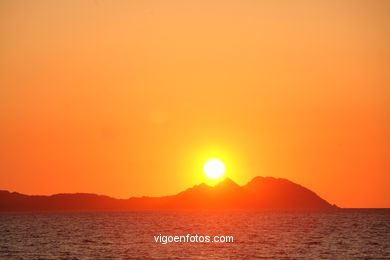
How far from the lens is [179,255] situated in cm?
8212

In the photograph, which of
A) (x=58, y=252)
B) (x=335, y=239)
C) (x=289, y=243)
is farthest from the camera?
(x=335, y=239)

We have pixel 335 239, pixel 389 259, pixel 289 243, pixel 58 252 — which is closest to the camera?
pixel 389 259

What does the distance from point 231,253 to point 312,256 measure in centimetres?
1111

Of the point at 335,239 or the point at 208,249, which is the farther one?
the point at 335,239

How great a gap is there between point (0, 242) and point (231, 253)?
45.9 meters

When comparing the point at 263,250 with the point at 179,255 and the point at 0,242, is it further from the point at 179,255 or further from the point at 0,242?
the point at 0,242

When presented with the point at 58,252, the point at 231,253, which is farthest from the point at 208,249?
Result: the point at 58,252

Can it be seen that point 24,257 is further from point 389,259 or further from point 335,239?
point 335,239

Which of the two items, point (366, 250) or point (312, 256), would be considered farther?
point (366, 250)

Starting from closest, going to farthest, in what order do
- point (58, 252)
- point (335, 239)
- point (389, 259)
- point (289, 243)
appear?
1. point (389, 259)
2. point (58, 252)
3. point (289, 243)
4. point (335, 239)

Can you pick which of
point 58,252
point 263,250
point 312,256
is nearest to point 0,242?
point 58,252

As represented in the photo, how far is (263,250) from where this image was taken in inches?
3583

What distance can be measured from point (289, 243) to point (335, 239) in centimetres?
1485

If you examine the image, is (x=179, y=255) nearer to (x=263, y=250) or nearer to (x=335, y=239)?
(x=263, y=250)
